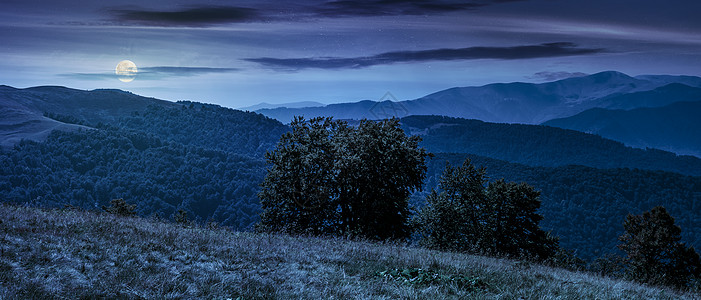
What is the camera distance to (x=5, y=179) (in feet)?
649

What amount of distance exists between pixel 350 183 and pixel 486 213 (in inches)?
713

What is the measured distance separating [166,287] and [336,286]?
3.21m

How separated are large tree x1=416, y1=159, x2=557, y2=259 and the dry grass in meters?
27.4

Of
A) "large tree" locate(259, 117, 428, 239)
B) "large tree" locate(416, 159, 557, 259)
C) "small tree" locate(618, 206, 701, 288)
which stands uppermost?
"large tree" locate(259, 117, 428, 239)

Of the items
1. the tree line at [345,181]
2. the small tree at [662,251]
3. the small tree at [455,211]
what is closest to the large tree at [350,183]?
the tree line at [345,181]

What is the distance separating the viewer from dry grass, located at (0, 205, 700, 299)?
742cm

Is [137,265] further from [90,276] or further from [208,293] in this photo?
[208,293]

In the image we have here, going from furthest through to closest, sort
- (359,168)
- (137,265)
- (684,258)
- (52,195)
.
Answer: (52,195) → (684,258) → (359,168) → (137,265)

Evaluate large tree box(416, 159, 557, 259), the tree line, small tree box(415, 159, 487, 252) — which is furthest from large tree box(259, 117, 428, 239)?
large tree box(416, 159, 557, 259)

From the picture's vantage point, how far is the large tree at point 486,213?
40.1 m

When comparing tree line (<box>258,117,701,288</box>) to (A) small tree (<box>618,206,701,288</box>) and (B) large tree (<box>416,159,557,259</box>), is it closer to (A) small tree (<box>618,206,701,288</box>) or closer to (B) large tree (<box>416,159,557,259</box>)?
(B) large tree (<box>416,159,557,259</box>)

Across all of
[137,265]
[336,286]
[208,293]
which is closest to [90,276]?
[137,265]

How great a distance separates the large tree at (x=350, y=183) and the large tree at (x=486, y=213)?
33.1 feet

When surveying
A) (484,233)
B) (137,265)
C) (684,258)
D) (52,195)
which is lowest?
(52,195)
